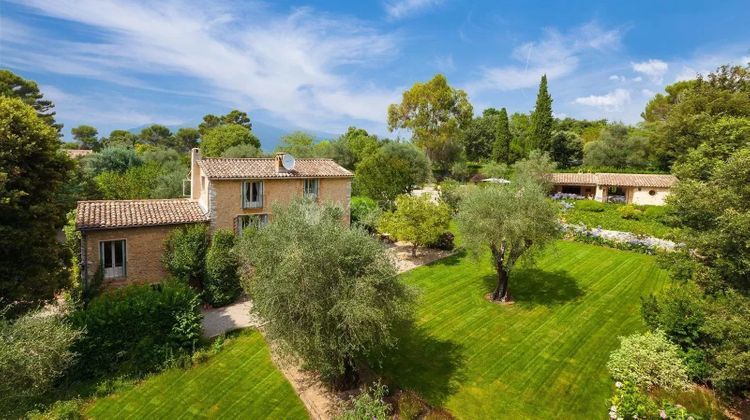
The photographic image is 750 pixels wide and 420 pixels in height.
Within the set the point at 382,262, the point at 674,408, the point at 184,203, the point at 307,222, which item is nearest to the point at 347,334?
the point at 382,262

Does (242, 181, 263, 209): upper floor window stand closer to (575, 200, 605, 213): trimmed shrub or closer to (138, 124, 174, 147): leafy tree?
(575, 200, 605, 213): trimmed shrub

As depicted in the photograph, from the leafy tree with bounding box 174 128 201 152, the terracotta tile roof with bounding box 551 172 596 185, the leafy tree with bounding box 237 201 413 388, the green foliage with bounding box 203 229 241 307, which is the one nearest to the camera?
the leafy tree with bounding box 237 201 413 388

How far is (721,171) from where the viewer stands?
13.5 m

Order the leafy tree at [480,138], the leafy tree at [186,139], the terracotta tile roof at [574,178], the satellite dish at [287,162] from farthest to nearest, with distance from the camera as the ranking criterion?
the leafy tree at [186,139] → the leafy tree at [480,138] → the terracotta tile roof at [574,178] → the satellite dish at [287,162]

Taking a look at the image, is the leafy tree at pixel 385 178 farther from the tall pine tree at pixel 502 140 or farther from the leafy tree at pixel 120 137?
the leafy tree at pixel 120 137

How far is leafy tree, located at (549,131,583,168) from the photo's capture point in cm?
6975

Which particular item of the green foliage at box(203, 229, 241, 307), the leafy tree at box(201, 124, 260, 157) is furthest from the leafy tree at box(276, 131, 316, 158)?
the green foliage at box(203, 229, 241, 307)

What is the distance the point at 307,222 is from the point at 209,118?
97214 mm

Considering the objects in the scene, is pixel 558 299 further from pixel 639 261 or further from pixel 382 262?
pixel 382 262

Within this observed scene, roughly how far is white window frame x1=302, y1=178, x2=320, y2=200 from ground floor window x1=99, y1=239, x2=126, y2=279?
36.6 ft

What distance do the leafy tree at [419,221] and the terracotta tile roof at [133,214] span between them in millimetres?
12475

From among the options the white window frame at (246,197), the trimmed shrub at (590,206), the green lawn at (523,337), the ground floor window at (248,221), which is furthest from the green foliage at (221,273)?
the trimmed shrub at (590,206)

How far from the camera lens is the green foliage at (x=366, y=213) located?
98.7 feet

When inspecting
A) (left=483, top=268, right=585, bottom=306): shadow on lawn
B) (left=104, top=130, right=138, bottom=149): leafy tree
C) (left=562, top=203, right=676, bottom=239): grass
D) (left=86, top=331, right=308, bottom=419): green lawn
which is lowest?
(left=86, top=331, right=308, bottom=419): green lawn
